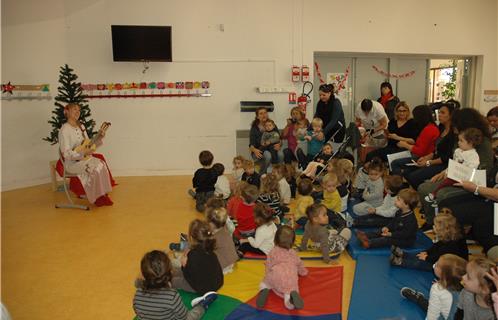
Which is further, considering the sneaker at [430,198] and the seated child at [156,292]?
the sneaker at [430,198]

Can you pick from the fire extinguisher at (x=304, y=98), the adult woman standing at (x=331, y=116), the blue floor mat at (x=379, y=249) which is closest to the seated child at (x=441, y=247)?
the blue floor mat at (x=379, y=249)

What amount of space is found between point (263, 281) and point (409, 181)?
297cm

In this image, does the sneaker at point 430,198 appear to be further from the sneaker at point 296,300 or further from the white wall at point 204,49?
the white wall at point 204,49

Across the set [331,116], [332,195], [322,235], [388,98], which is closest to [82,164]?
[332,195]

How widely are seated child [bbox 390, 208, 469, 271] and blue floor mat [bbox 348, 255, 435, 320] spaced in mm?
68

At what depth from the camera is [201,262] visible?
3424mm

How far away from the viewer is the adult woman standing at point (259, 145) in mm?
7273

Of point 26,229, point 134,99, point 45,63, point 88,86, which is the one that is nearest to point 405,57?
point 134,99

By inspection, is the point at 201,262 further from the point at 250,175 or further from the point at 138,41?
the point at 138,41

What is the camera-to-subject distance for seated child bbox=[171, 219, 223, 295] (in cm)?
343

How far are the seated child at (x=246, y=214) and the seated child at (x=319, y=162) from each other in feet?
6.30

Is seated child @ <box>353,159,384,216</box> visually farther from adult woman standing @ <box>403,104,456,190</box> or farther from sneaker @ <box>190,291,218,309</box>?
sneaker @ <box>190,291,218,309</box>

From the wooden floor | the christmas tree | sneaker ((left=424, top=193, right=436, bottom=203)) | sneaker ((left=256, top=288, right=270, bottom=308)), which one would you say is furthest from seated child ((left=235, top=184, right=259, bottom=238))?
the christmas tree

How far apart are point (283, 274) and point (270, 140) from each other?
162 inches
